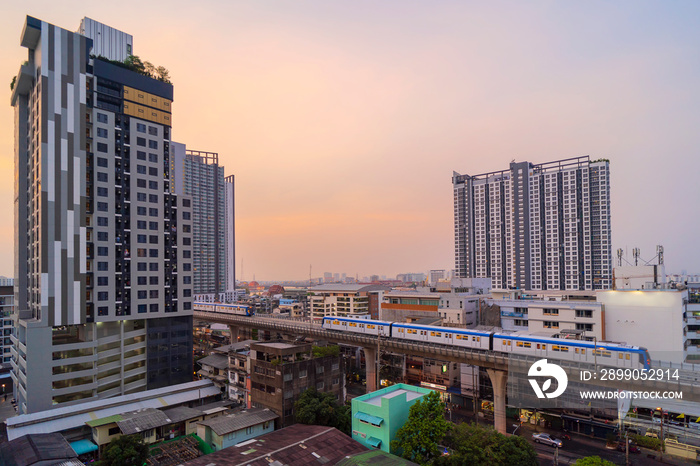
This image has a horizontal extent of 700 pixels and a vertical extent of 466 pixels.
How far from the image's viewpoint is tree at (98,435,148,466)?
31594 mm

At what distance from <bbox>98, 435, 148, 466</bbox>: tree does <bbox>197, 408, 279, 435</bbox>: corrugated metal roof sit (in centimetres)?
577

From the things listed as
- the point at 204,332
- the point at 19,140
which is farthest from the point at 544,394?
the point at 204,332

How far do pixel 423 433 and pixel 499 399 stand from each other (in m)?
15.9

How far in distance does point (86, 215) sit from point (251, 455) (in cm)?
3629

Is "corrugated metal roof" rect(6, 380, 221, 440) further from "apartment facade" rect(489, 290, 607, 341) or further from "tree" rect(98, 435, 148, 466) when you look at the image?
"apartment facade" rect(489, 290, 607, 341)

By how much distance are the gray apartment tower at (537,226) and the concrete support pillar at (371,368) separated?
8143cm

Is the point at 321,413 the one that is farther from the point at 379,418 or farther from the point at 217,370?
the point at 217,370

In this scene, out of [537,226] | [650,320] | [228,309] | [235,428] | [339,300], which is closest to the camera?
[235,428]

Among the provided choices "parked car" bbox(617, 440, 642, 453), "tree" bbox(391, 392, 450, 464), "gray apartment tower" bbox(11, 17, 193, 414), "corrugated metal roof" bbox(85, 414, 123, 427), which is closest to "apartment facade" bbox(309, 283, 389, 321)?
"gray apartment tower" bbox(11, 17, 193, 414)

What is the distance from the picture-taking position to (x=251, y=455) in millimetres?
29359

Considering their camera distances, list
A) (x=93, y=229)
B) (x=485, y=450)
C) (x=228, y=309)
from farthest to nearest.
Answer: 1. (x=228, y=309)
2. (x=93, y=229)
3. (x=485, y=450)

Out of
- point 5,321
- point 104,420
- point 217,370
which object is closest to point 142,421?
point 104,420

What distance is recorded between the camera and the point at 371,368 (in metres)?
55.2

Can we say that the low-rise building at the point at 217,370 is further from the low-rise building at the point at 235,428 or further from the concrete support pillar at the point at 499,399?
the concrete support pillar at the point at 499,399
